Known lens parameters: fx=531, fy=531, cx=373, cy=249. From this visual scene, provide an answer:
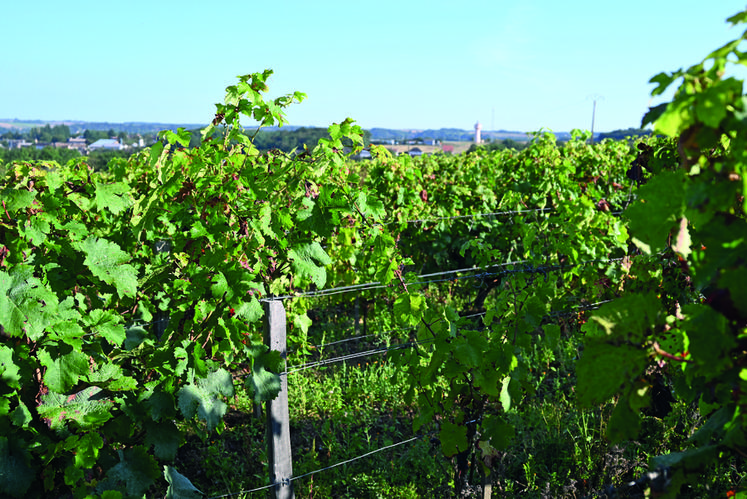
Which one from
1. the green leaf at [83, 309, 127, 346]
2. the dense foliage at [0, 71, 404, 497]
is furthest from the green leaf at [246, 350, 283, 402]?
the green leaf at [83, 309, 127, 346]

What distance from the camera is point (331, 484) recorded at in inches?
116

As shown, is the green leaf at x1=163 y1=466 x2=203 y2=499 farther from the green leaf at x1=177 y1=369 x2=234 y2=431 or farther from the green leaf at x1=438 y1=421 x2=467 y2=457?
the green leaf at x1=438 y1=421 x2=467 y2=457

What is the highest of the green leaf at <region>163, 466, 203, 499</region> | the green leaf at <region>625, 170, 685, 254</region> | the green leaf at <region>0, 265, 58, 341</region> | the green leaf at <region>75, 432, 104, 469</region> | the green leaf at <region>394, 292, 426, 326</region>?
the green leaf at <region>625, 170, 685, 254</region>

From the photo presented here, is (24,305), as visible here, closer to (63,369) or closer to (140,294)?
(63,369)

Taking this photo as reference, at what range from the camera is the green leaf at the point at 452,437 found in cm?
217

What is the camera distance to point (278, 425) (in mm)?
2377

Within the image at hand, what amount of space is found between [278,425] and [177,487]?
0.52m

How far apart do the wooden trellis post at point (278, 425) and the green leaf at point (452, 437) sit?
0.72m

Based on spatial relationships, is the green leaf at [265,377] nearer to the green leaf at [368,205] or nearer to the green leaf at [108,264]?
the green leaf at [108,264]

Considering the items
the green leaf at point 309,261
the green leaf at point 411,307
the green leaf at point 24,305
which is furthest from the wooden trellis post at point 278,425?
the green leaf at point 24,305

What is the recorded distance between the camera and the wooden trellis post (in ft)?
7.59

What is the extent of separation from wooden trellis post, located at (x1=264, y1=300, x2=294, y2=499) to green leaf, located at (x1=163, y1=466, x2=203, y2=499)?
1.36ft

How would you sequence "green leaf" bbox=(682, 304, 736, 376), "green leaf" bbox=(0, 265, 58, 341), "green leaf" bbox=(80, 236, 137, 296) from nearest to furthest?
"green leaf" bbox=(682, 304, 736, 376), "green leaf" bbox=(0, 265, 58, 341), "green leaf" bbox=(80, 236, 137, 296)

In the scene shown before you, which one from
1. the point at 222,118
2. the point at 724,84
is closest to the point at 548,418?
the point at 222,118
